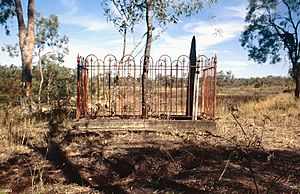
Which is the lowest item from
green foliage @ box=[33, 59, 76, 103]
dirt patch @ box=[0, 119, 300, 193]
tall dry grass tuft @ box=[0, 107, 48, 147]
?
dirt patch @ box=[0, 119, 300, 193]

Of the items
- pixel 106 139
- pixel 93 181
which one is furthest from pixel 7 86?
pixel 93 181

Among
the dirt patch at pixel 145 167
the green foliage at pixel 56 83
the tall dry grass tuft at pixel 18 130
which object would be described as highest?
the green foliage at pixel 56 83

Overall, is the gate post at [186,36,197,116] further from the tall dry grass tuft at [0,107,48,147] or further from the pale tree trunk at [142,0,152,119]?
the tall dry grass tuft at [0,107,48,147]

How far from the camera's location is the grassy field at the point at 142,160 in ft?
14.5

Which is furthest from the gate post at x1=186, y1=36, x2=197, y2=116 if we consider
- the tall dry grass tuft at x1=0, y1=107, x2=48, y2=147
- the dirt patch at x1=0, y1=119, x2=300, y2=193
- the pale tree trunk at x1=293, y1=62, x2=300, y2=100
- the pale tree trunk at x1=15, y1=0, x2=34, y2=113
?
the pale tree trunk at x1=293, y1=62, x2=300, y2=100

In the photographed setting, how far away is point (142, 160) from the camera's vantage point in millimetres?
5617

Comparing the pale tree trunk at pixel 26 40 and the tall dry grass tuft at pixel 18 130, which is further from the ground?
the pale tree trunk at pixel 26 40

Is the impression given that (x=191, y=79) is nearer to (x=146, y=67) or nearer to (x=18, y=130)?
(x=146, y=67)

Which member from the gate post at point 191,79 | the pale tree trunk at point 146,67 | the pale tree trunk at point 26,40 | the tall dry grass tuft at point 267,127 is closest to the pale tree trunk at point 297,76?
the tall dry grass tuft at point 267,127

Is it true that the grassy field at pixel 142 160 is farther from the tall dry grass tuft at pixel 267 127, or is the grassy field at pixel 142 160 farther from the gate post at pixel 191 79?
the gate post at pixel 191 79

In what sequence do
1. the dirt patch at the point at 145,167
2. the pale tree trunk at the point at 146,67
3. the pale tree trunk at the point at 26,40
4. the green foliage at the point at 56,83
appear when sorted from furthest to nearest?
1. the green foliage at the point at 56,83
2. the pale tree trunk at the point at 26,40
3. the pale tree trunk at the point at 146,67
4. the dirt patch at the point at 145,167

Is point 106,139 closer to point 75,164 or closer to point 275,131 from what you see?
point 75,164

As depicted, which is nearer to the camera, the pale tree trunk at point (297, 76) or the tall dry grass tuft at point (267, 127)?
the tall dry grass tuft at point (267, 127)

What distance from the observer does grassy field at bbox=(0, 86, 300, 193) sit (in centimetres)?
441
